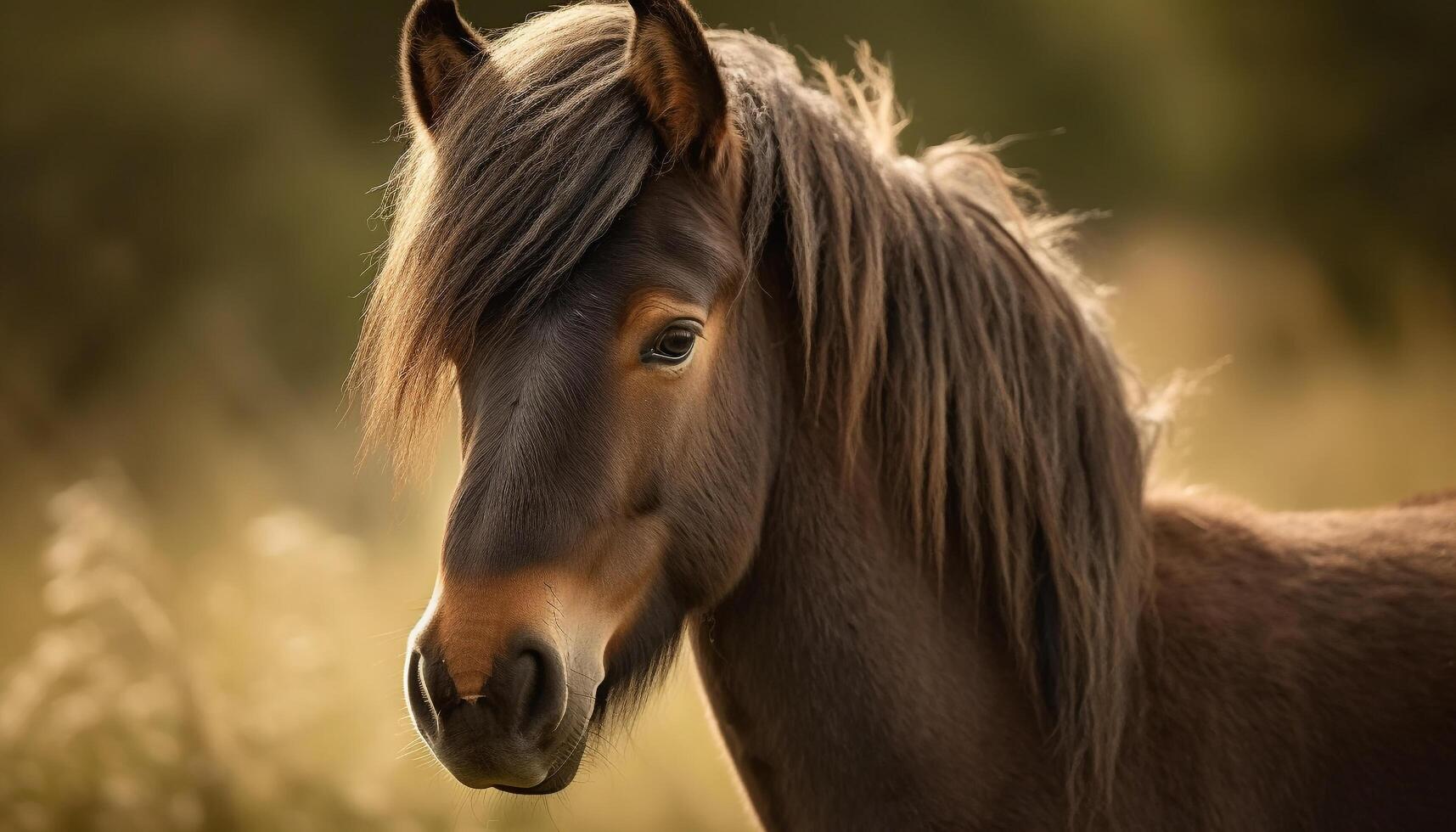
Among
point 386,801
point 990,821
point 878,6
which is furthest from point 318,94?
point 990,821

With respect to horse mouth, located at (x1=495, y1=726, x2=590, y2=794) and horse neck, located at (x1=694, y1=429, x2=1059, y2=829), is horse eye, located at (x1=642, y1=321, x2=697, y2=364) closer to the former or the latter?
horse neck, located at (x1=694, y1=429, x2=1059, y2=829)

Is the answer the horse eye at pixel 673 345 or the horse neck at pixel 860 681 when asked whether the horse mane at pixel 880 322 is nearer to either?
the horse neck at pixel 860 681

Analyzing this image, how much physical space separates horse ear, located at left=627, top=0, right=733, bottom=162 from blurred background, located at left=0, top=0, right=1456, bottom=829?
→ 2.83 m

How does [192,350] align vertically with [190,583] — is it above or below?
above

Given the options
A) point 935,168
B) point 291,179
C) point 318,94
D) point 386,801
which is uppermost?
point 318,94

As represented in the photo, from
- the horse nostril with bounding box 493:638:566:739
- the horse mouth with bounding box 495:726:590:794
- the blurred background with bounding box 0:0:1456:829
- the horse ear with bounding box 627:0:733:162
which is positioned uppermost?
the blurred background with bounding box 0:0:1456:829

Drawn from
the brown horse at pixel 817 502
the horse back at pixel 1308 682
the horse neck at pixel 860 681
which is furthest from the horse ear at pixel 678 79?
the horse back at pixel 1308 682

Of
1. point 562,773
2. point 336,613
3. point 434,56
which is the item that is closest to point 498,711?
point 562,773

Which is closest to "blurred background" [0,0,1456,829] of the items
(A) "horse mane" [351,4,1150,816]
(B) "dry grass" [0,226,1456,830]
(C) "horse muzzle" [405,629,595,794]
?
(B) "dry grass" [0,226,1456,830]

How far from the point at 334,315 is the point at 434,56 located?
4.19 meters

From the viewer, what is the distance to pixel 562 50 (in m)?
1.80

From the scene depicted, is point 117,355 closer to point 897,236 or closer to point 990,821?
point 897,236

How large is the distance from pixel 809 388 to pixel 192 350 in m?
4.41

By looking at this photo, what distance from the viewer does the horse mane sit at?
66.2 inches
